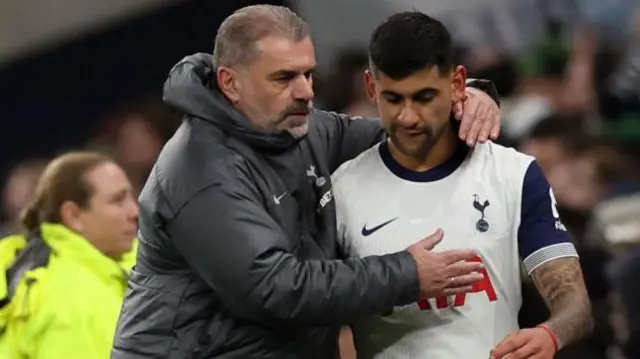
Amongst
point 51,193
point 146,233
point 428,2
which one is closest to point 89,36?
point 428,2

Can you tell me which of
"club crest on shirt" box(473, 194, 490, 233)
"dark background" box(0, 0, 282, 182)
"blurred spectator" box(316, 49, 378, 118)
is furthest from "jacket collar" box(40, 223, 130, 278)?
"dark background" box(0, 0, 282, 182)

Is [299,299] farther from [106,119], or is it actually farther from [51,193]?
[106,119]

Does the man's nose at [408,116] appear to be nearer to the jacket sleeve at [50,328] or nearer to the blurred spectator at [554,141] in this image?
the jacket sleeve at [50,328]

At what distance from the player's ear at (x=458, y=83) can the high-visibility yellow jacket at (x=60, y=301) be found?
5.04ft

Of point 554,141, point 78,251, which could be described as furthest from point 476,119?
point 554,141

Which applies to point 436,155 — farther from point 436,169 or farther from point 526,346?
point 526,346

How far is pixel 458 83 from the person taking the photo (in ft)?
12.0

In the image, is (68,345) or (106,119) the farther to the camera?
(106,119)

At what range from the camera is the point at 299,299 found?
338 cm

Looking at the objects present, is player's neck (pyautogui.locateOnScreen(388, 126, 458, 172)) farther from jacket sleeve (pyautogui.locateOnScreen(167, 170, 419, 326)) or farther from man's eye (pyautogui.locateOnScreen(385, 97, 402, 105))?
jacket sleeve (pyautogui.locateOnScreen(167, 170, 419, 326))

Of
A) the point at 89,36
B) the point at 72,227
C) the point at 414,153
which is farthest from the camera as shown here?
the point at 89,36

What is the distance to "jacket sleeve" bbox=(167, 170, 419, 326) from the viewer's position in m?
3.38

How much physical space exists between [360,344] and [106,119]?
502 cm

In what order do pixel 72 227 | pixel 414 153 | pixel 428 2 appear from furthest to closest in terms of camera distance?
1. pixel 428 2
2. pixel 72 227
3. pixel 414 153
